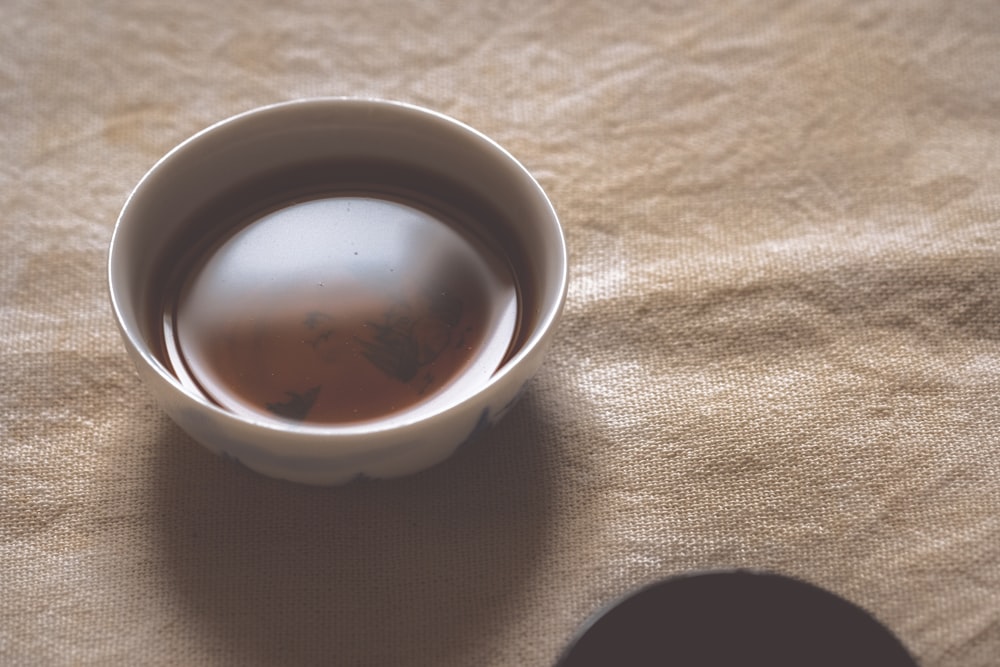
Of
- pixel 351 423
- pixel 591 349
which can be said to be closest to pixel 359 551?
pixel 351 423

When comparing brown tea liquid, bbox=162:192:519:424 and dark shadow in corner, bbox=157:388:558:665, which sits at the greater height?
brown tea liquid, bbox=162:192:519:424

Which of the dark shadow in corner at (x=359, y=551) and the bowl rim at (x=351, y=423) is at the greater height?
the bowl rim at (x=351, y=423)

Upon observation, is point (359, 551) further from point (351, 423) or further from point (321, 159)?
point (321, 159)

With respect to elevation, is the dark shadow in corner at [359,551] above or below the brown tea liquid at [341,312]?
below
